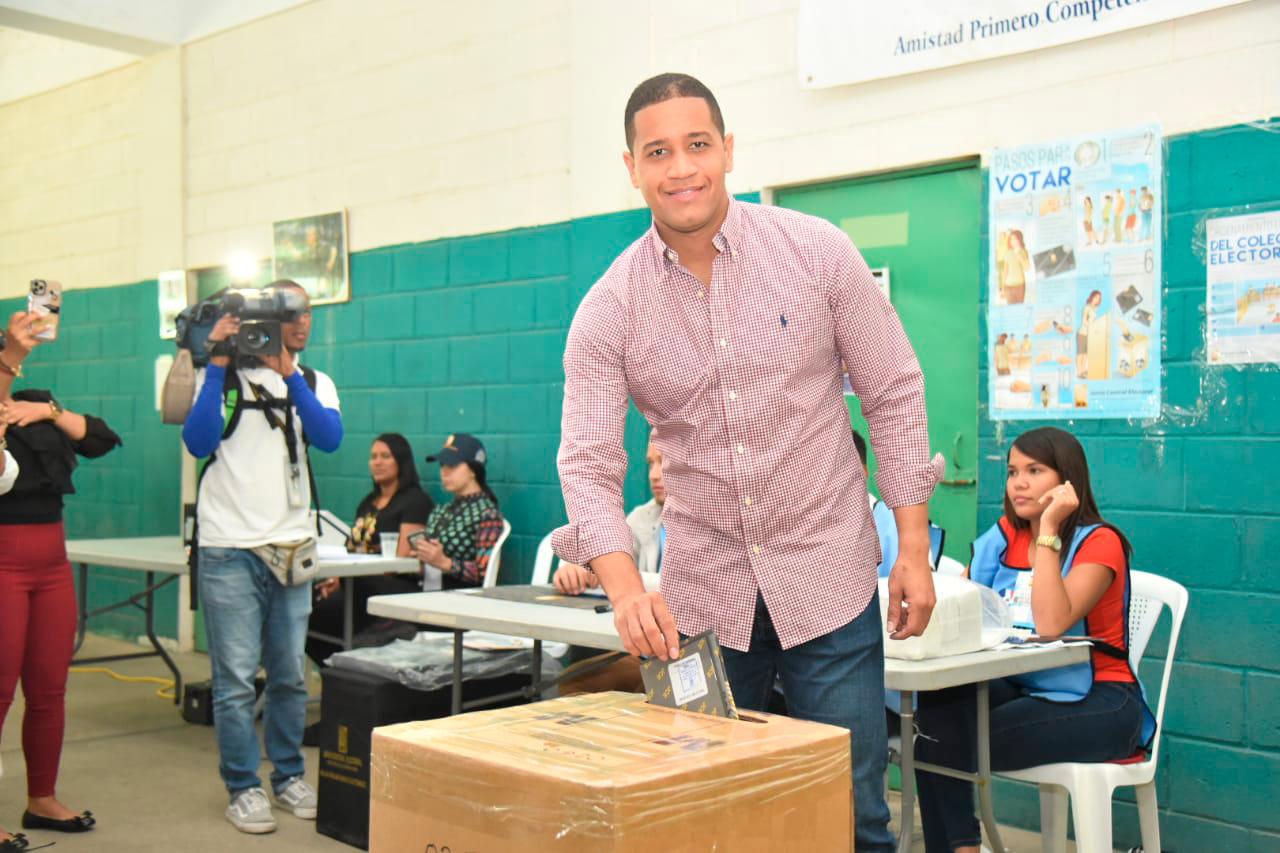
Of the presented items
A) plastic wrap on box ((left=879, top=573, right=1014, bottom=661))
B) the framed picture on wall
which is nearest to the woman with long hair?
the framed picture on wall

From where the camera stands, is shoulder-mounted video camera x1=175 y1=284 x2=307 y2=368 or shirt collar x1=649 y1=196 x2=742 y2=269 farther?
shoulder-mounted video camera x1=175 y1=284 x2=307 y2=368

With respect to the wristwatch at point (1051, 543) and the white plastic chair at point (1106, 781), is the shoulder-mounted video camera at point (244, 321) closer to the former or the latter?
the wristwatch at point (1051, 543)

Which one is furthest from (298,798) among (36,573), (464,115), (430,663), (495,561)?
(464,115)

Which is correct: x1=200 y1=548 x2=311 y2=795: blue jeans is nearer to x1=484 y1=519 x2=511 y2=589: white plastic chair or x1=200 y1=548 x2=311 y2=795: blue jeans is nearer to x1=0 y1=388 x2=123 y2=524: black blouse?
x1=0 y1=388 x2=123 y2=524: black blouse

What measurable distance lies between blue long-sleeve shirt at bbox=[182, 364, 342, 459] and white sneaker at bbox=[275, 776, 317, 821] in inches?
39.6

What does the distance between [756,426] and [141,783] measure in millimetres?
3202

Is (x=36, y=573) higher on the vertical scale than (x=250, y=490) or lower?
lower

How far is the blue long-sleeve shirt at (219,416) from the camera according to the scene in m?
3.47

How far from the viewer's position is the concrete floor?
3537 mm

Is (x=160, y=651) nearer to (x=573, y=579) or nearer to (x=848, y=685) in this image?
(x=573, y=579)

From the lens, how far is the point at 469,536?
16.0 ft

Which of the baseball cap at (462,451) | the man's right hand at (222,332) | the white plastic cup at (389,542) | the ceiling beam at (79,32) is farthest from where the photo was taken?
the ceiling beam at (79,32)

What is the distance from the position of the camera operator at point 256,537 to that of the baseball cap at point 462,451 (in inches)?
49.9

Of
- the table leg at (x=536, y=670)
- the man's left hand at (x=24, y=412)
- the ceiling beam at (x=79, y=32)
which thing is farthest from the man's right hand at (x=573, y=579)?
the ceiling beam at (x=79, y=32)
